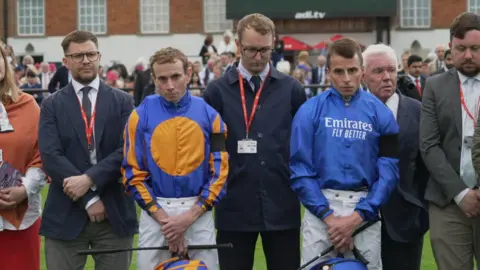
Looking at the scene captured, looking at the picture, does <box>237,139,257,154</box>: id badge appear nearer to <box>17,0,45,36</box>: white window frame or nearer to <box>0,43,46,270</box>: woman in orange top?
<box>0,43,46,270</box>: woman in orange top

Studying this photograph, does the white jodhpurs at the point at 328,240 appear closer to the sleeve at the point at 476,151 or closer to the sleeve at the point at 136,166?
the sleeve at the point at 476,151

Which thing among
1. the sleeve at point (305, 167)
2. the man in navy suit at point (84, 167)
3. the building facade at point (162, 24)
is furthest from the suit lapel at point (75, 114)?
the building facade at point (162, 24)

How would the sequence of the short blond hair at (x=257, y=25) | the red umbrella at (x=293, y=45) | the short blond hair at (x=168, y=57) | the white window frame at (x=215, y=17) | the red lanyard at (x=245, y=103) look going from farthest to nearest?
the white window frame at (x=215, y=17) < the red umbrella at (x=293, y=45) < the red lanyard at (x=245, y=103) < the short blond hair at (x=257, y=25) < the short blond hair at (x=168, y=57)

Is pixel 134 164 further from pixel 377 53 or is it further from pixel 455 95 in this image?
pixel 455 95

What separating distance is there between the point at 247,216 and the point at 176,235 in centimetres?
73

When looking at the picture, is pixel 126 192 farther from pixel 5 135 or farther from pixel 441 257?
pixel 441 257

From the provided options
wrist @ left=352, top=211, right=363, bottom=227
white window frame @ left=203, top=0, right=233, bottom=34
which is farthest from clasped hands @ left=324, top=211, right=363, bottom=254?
white window frame @ left=203, top=0, right=233, bottom=34

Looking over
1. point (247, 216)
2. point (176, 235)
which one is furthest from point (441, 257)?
point (176, 235)

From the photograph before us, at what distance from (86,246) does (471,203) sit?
248cm

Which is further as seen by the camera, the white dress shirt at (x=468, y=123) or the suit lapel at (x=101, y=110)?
the suit lapel at (x=101, y=110)

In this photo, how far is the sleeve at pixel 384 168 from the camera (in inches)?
216

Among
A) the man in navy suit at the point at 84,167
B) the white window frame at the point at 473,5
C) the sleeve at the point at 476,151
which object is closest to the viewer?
the sleeve at the point at 476,151

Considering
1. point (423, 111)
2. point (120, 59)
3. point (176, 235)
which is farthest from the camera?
point (120, 59)

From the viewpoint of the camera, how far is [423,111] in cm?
597
